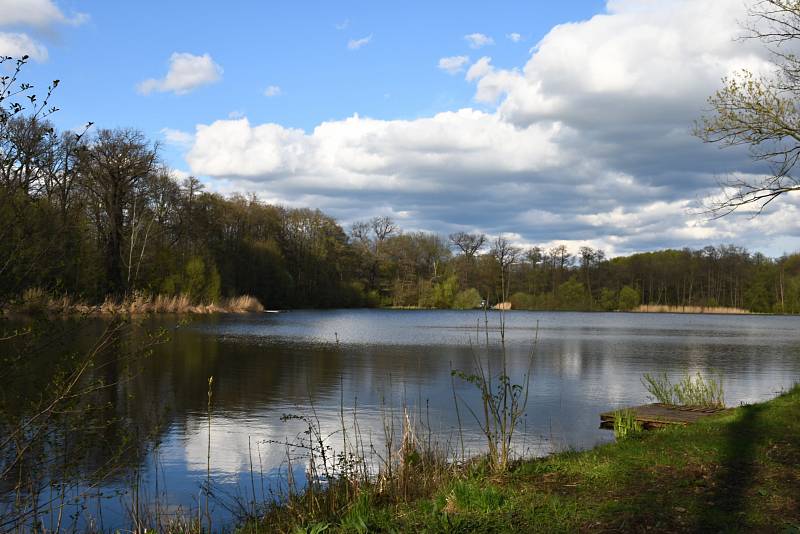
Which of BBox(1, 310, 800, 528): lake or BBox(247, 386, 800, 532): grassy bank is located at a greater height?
BBox(247, 386, 800, 532): grassy bank

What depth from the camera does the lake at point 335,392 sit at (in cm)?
853

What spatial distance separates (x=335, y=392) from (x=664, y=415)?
7.07 metres

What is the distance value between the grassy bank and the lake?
4.23 feet

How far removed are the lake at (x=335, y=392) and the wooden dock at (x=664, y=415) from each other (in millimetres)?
356

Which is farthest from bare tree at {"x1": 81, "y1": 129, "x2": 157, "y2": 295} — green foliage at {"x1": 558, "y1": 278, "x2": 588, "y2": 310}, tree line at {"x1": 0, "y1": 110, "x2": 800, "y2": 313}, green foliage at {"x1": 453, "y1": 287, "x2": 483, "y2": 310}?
green foliage at {"x1": 558, "y1": 278, "x2": 588, "y2": 310}

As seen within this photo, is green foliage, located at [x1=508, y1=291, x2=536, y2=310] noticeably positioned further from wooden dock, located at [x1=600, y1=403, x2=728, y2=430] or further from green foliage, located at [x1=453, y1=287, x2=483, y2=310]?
wooden dock, located at [x1=600, y1=403, x2=728, y2=430]


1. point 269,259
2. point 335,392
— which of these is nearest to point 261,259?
point 269,259

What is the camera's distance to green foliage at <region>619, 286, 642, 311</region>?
3565 inches

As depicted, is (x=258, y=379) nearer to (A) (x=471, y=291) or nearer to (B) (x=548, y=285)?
(A) (x=471, y=291)

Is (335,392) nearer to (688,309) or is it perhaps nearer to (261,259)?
(261,259)

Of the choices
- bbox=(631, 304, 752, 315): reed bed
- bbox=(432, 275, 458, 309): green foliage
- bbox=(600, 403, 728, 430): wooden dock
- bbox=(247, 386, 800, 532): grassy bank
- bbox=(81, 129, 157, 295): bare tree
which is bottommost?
bbox=(631, 304, 752, 315): reed bed

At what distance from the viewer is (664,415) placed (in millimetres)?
11000

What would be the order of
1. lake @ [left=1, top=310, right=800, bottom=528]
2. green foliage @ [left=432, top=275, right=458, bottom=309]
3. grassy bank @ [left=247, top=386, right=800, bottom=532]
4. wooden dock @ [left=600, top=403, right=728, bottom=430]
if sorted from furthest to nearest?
1. green foliage @ [left=432, top=275, right=458, bottom=309]
2. wooden dock @ [left=600, top=403, right=728, bottom=430]
3. lake @ [left=1, top=310, right=800, bottom=528]
4. grassy bank @ [left=247, top=386, right=800, bottom=532]

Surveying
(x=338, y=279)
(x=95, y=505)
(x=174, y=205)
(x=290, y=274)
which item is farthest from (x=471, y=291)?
(x=95, y=505)
